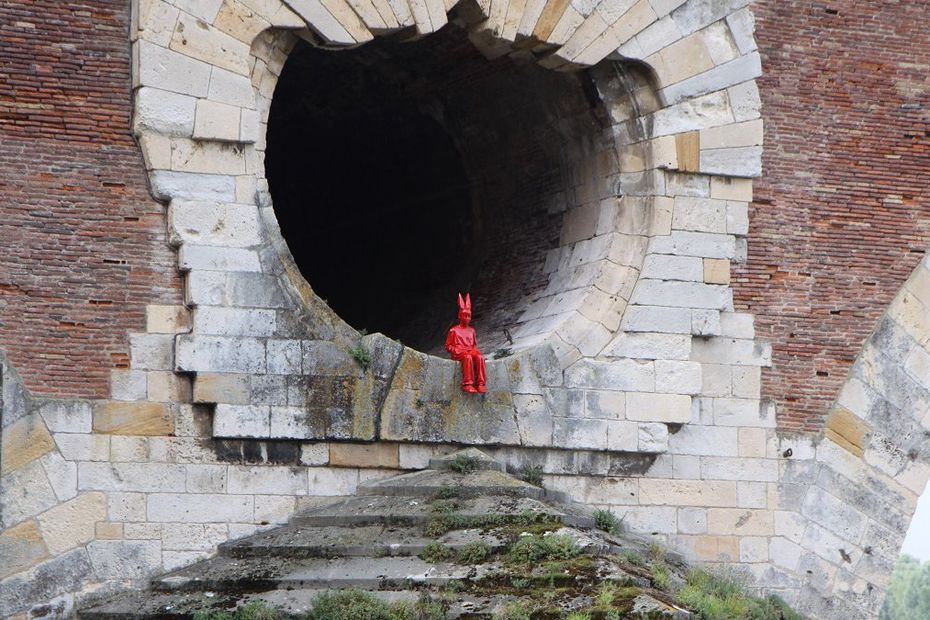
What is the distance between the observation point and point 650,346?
48.9ft

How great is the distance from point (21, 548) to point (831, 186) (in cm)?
730

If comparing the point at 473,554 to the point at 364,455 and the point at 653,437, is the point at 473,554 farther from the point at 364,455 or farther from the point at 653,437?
the point at 653,437

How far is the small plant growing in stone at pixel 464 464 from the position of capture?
1376cm

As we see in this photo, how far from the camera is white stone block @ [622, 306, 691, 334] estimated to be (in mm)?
14891

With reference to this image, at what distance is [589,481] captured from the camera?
1470 cm

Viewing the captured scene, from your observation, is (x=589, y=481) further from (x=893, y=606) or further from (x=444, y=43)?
(x=893, y=606)

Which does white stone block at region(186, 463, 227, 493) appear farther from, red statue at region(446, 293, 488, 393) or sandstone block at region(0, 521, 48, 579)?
red statue at region(446, 293, 488, 393)

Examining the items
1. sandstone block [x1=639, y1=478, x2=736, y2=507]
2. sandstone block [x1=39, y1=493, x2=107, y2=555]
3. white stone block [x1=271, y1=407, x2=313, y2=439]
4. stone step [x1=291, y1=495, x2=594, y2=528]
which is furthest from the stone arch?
sandstone block [x1=39, y1=493, x2=107, y2=555]

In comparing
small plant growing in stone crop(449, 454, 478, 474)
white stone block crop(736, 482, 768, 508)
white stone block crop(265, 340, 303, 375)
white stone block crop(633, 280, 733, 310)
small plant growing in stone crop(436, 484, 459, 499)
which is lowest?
white stone block crop(736, 482, 768, 508)

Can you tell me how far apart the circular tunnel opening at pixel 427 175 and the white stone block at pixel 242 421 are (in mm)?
2554

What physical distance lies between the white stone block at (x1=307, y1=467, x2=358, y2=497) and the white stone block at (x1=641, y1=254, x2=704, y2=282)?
2.96m

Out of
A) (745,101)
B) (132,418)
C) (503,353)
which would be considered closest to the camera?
(132,418)

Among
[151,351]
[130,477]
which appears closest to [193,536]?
[130,477]

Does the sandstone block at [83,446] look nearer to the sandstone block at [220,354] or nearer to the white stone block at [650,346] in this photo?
the sandstone block at [220,354]
